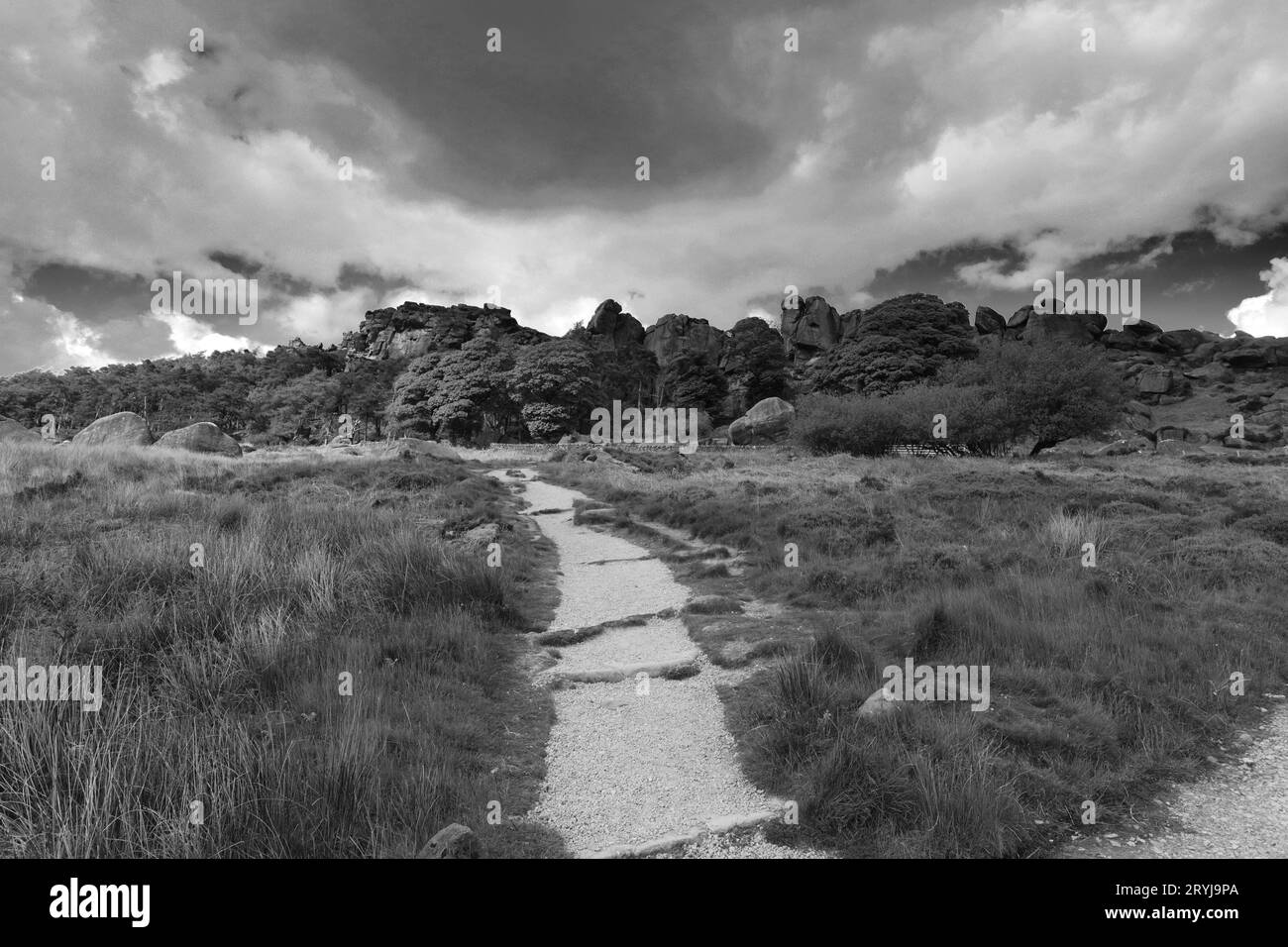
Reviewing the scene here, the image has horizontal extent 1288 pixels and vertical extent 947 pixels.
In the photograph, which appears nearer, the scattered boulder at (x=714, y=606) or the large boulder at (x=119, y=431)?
the scattered boulder at (x=714, y=606)

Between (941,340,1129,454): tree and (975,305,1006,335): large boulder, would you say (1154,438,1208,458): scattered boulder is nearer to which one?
Result: (941,340,1129,454): tree

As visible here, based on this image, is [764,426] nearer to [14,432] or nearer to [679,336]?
[14,432]

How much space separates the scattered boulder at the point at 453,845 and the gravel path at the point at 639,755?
0.62 m

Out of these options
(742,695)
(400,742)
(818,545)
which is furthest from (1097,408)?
(400,742)

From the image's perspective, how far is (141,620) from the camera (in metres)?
5.53

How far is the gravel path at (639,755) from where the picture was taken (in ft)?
12.6

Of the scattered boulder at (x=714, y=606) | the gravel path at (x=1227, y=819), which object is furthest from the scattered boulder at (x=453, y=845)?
the scattered boulder at (x=714, y=606)

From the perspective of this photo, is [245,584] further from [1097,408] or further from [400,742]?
[1097,408]

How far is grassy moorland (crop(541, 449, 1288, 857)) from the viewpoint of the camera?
3.79 metres

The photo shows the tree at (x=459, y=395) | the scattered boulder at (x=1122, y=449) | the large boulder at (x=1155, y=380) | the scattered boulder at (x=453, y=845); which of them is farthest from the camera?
the large boulder at (x=1155, y=380)

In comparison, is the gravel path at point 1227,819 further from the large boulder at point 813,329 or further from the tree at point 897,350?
the large boulder at point 813,329

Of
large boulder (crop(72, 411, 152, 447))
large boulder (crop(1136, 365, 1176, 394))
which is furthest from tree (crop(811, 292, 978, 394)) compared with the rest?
large boulder (crop(72, 411, 152, 447))

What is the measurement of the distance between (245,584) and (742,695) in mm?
5559

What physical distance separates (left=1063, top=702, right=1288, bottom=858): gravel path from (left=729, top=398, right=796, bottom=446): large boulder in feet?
149
